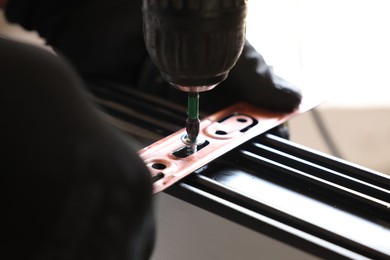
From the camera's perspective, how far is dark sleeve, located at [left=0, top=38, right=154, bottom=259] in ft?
0.71

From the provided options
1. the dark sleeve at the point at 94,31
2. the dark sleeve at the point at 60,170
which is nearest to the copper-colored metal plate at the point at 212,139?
the dark sleeve at the point at 94,31

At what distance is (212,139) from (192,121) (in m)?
0.05

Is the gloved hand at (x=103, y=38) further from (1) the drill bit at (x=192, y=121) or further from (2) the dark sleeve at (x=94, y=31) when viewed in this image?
(1) the drill bit at (x=192, y=121)

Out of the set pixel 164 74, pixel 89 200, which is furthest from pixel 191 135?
pixel 89 200

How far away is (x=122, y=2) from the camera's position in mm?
805

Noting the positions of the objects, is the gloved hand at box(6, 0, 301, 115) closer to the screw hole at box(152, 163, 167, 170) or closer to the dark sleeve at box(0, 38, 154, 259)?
the screw hole at box(152, 163, 167, 170)

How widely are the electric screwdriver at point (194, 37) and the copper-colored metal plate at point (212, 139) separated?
0.09m

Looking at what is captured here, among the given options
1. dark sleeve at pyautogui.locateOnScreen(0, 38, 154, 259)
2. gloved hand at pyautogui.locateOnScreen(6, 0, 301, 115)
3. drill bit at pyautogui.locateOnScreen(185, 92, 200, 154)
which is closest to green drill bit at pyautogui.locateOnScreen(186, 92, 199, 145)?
drill bit at pyautogui.locateOnScreen(185, 92, 200, 154)

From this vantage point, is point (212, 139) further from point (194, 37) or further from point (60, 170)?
point (60, 170)

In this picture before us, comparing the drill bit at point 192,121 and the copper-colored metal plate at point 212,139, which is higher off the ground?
the drill bit at point 192,121

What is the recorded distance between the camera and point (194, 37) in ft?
1.57

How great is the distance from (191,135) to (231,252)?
14cm

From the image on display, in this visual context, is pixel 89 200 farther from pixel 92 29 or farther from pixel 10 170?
pixel 92 29

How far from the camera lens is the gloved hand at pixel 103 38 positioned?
0.77 m
